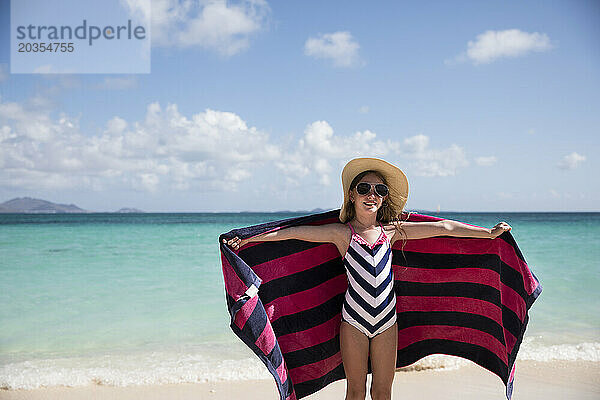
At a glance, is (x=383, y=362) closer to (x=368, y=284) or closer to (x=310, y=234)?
(x=368, y=284)

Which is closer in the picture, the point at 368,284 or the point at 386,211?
the point at 368,284

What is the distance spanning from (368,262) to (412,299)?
2.21ft

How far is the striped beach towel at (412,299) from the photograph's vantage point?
3.38 m

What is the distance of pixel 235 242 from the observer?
3.14m

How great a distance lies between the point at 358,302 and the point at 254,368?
9.29 feet

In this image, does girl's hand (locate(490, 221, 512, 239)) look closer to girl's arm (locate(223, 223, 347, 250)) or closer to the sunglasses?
the sunglasses

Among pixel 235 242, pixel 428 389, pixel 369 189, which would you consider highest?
pixel 369 189

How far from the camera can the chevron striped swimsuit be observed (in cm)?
324

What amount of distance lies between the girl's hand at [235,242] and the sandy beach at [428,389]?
2.20m

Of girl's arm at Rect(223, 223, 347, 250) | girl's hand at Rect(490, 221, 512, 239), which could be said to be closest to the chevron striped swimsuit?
girl's arm at Rect(223, 223, 347, 250)

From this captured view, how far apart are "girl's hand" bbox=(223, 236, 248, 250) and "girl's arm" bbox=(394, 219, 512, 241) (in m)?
1.04

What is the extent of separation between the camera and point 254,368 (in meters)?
5.66

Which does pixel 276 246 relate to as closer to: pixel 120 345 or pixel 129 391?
pixel 129 391

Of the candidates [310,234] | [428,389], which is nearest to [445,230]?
[310,234]
